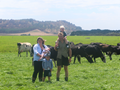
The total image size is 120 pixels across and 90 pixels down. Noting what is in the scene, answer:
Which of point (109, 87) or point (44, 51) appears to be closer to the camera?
point (109, 87)

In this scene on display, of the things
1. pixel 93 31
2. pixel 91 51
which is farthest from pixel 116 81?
pixel 93 31

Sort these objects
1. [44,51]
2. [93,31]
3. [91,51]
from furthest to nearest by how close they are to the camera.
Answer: [93,31] < [91,51] < [44,51]

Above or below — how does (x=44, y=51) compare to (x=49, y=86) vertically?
above

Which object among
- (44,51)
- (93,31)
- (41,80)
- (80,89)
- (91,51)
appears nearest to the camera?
(80,89)

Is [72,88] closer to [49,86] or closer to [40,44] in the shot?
[49,86]

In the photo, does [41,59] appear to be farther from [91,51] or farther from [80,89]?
[91,51]

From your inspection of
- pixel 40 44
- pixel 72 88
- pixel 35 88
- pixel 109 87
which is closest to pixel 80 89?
pixel 72 88

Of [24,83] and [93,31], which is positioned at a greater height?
[93,31]

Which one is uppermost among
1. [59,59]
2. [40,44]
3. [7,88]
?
[40,44]

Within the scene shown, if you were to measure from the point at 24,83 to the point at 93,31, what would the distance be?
17864 centimetres

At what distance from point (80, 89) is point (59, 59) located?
68.8 inches

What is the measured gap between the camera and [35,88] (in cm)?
709

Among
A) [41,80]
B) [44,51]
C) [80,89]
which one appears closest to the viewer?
[80,89]

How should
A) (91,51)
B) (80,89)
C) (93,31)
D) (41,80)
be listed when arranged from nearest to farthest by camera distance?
(80,89) < (41,80) < (91,51) < (93,31)
